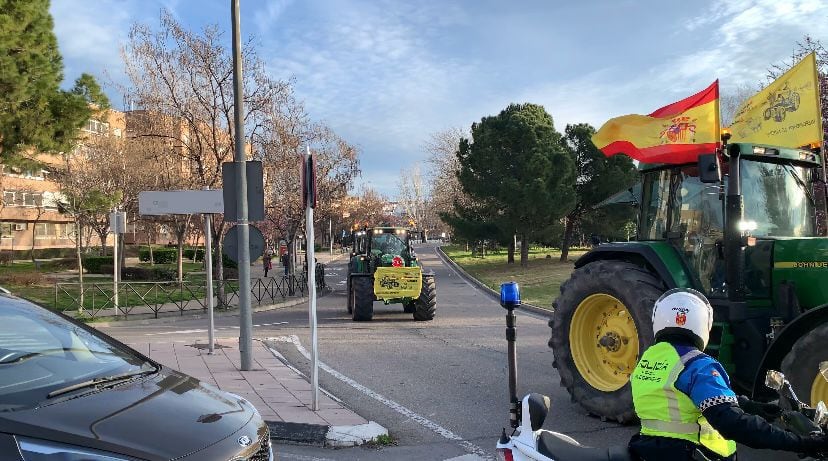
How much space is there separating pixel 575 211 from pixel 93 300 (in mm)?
26479

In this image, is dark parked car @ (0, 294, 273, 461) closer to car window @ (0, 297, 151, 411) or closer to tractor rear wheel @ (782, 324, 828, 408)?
car window @ (0, 297, 151, 411)

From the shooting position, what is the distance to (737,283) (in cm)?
543

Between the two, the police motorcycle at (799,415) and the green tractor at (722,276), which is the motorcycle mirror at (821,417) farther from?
the green tractor at (722,276)

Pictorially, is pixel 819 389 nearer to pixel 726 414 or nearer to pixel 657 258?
pixel 657 258

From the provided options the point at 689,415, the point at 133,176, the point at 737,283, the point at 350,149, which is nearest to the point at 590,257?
the point at 737,283

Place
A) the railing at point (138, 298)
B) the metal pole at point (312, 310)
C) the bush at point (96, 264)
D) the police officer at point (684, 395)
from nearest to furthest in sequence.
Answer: the police officer at point (684, 395) → the metal pole at point (312, 310) → the railing at point (138, 298) → the bush at point (96, 264)

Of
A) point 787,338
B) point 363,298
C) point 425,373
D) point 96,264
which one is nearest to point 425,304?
point 363,298

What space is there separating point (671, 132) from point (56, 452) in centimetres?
553

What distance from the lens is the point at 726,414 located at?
8.38ft

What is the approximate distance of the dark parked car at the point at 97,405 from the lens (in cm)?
268

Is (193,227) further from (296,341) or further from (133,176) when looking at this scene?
(296,341)

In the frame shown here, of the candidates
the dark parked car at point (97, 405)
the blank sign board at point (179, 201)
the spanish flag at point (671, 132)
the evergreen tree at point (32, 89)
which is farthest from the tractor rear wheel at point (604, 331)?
the evergreen tree at point (32, 89)

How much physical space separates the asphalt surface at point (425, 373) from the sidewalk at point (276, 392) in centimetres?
21

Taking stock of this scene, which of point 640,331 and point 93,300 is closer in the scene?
point 640,331
